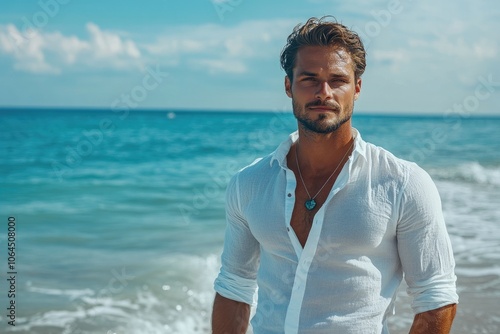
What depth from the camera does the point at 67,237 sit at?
10.2 m

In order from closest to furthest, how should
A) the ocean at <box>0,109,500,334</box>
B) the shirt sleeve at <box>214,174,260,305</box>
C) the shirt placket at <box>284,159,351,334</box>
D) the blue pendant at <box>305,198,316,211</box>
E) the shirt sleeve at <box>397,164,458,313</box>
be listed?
the shirt sleeve at <box>397,164,458,313</box>, the shirt placket at <box>284,159,351,334</box>, the blue pendant at <box>305,198,316,211</box>, the shirt sleeve at <box>214,174,260,305</box>, the ocean at <box>0,109,500,334</box>

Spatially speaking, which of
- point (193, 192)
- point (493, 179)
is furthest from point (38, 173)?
point (493, 179)

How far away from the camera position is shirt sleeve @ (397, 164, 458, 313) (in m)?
2.31

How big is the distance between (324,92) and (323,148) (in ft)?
0.77

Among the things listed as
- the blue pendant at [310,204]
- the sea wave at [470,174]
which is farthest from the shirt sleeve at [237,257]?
the sea wave at [470,174]

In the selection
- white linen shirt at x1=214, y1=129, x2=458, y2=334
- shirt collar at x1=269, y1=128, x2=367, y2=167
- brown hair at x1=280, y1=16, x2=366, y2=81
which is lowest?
white linen shirt at x1=214, y1=129, x2=458, y2=334

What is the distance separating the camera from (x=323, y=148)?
8.45 feet

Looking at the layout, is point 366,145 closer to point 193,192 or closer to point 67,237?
point 67,237

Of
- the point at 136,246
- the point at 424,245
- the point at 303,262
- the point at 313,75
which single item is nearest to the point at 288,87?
the point at 313,75

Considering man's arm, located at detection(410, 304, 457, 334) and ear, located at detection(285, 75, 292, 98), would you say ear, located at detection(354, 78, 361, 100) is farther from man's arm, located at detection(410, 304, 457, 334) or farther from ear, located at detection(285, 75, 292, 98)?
man's arm, located at detection(410, 304, 457, 334)

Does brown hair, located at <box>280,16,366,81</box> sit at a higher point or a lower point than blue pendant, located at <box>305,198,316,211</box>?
higher

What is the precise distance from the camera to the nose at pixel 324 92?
2.44 m

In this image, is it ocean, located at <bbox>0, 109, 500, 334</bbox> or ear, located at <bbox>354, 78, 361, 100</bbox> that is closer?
ear, located at <bbox>354, 78, 361, 100</bbox>

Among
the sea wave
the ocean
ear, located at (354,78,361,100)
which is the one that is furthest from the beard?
the sea wave
